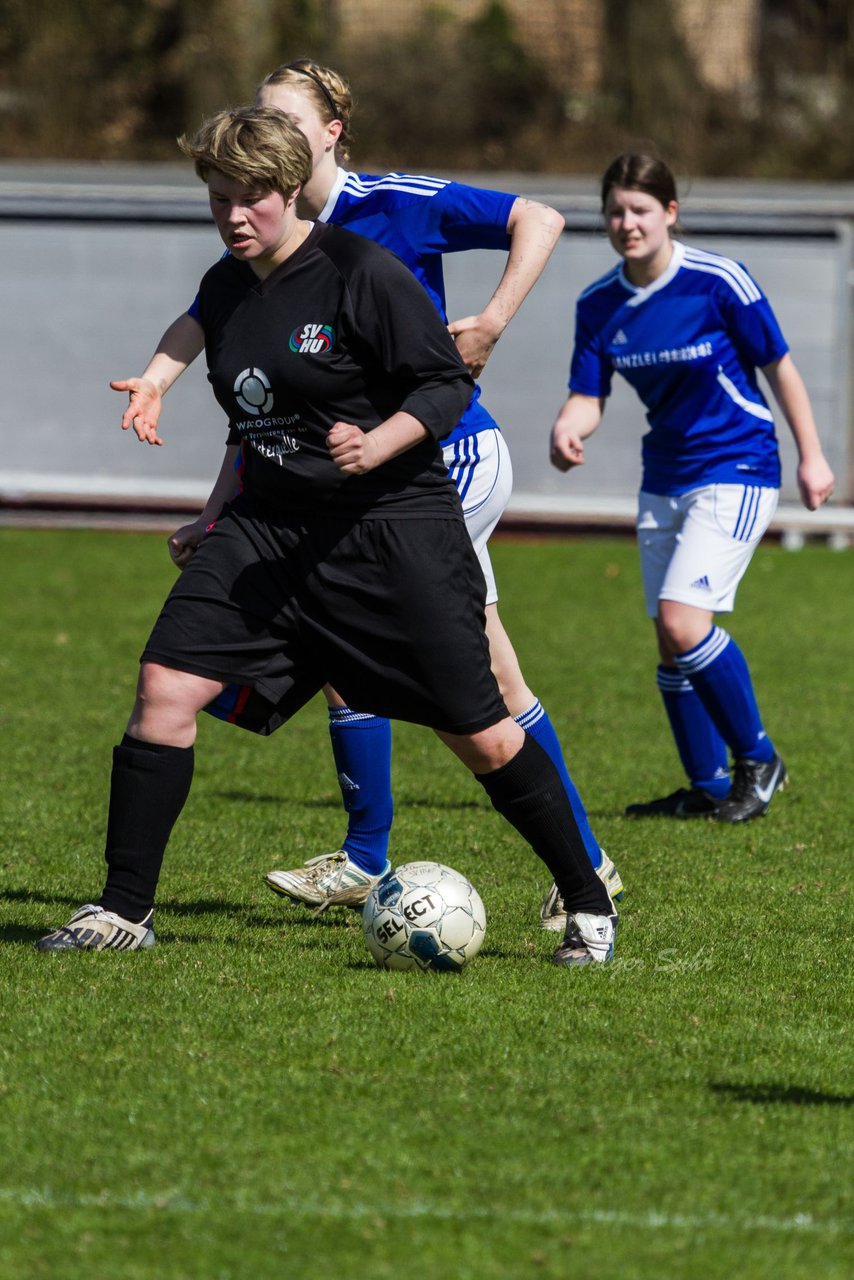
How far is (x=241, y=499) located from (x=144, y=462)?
520 inches

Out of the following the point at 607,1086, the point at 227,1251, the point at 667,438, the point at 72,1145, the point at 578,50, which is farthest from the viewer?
the point at 578,50

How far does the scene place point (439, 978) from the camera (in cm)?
440

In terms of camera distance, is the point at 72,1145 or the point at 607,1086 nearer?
the point at 72,1145

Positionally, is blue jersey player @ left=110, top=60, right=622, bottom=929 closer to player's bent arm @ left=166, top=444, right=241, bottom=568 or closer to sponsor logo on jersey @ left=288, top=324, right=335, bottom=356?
player's bent arm @ left=166, top=444, right=241, bottom=568

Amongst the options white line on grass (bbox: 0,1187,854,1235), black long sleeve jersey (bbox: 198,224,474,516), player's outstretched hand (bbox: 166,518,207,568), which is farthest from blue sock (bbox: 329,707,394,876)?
white line on grass (bbox: 0,1187,854,1235)

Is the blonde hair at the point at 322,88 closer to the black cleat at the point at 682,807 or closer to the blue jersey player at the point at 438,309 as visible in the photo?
the blue jersey player at the point at 438,309

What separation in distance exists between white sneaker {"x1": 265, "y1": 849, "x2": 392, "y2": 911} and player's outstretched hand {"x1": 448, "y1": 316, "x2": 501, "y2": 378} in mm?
1593

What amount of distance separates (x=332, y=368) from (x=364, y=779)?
156 cm

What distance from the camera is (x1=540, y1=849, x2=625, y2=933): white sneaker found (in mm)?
4949

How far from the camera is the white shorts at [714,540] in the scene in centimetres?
650

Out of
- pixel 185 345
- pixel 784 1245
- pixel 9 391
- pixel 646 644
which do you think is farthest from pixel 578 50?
pixel 784 1245

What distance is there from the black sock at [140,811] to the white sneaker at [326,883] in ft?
2.32

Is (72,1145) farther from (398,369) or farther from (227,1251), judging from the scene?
(398,369)

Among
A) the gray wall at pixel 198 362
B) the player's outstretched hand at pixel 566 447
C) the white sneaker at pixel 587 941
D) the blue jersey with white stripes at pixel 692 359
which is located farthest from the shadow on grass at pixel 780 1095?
the gray wall at pixel 198 362
